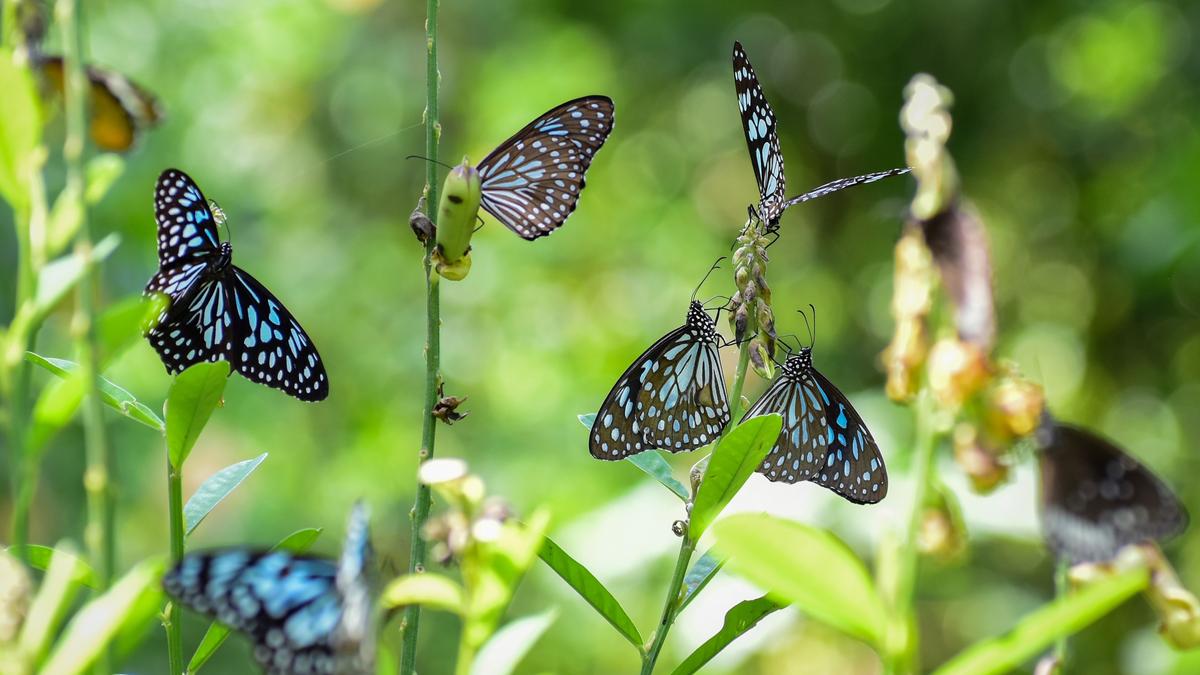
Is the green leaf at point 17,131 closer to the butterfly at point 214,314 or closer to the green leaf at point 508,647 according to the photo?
the green leaf at point 508,647

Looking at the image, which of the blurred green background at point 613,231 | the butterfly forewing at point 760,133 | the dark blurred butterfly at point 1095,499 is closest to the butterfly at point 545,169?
the butterfly forewing at point 760,133

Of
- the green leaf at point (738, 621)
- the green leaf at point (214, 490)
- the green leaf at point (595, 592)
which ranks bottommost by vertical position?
the green leaf at point (738, 621)

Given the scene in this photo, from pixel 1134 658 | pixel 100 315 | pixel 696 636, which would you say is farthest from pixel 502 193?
pixel 1134 658

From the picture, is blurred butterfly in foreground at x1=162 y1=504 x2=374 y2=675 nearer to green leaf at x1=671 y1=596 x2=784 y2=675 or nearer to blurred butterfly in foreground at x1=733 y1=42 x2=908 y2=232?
green leaf at x1=671 y1=596 x2=784 y2=675

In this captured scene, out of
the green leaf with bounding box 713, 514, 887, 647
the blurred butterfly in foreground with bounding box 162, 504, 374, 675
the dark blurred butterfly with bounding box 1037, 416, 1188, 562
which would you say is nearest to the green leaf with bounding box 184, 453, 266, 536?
the blurred butterfly in foreground with bounding box 162, 504, 374, 675

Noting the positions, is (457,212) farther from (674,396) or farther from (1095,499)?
(674,396)

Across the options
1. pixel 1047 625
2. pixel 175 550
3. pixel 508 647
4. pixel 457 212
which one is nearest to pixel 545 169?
pixel 457 212

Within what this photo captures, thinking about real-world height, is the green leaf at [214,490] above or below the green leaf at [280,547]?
above

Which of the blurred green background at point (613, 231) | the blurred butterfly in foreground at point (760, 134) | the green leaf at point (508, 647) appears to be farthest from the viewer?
the blurred green background at point (613, 231)
